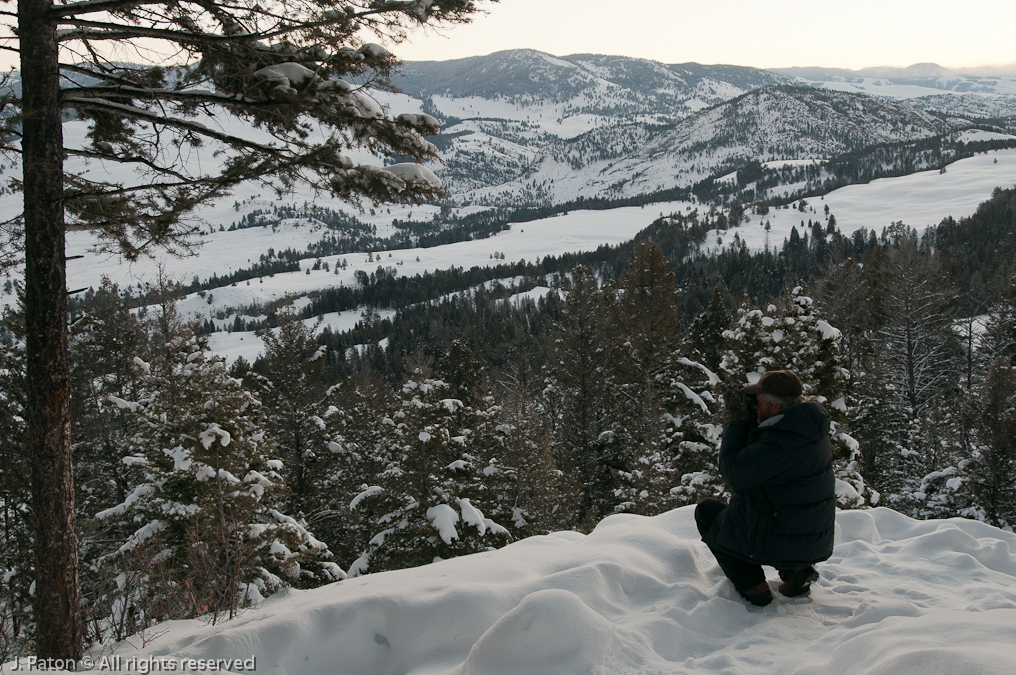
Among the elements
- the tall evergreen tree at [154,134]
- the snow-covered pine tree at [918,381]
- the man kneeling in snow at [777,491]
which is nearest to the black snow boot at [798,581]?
the man kneeling in snow at [777,491]

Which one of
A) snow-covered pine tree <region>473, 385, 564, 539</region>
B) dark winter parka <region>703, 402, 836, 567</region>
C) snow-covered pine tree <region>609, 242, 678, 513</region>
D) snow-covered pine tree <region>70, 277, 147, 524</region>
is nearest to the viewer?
dark winter parka <region>703, 402, 836, 567</region>

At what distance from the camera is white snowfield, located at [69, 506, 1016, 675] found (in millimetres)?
2852

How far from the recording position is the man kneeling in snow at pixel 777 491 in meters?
3.42

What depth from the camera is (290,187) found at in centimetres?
499

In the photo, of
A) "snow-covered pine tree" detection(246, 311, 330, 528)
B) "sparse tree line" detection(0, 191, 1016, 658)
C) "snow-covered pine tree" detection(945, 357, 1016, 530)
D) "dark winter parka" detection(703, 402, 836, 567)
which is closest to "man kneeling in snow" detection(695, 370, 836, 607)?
"dark winter parka" detection(703, 402, 836, 567)

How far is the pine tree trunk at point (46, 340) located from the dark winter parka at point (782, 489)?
4.74 meters

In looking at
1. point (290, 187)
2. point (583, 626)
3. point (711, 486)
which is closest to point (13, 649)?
point (290, 187)

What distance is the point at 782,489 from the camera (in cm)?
354

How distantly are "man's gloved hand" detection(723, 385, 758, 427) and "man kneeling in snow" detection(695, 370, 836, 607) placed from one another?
0.01m

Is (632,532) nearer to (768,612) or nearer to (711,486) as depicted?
(768,612)

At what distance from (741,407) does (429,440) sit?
11183 millimetres

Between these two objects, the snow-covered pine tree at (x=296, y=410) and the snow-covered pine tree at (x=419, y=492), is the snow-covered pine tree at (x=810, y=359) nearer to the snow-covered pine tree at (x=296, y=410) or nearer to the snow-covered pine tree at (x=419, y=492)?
the snow-covered pine tree at (x=419, y=492)

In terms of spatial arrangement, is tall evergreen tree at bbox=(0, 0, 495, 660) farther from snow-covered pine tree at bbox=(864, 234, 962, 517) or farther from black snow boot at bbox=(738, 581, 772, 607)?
snow-covered pine tree at bbox=(864, 234, 962, 517)

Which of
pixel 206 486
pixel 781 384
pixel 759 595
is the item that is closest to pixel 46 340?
pixel 781 384
